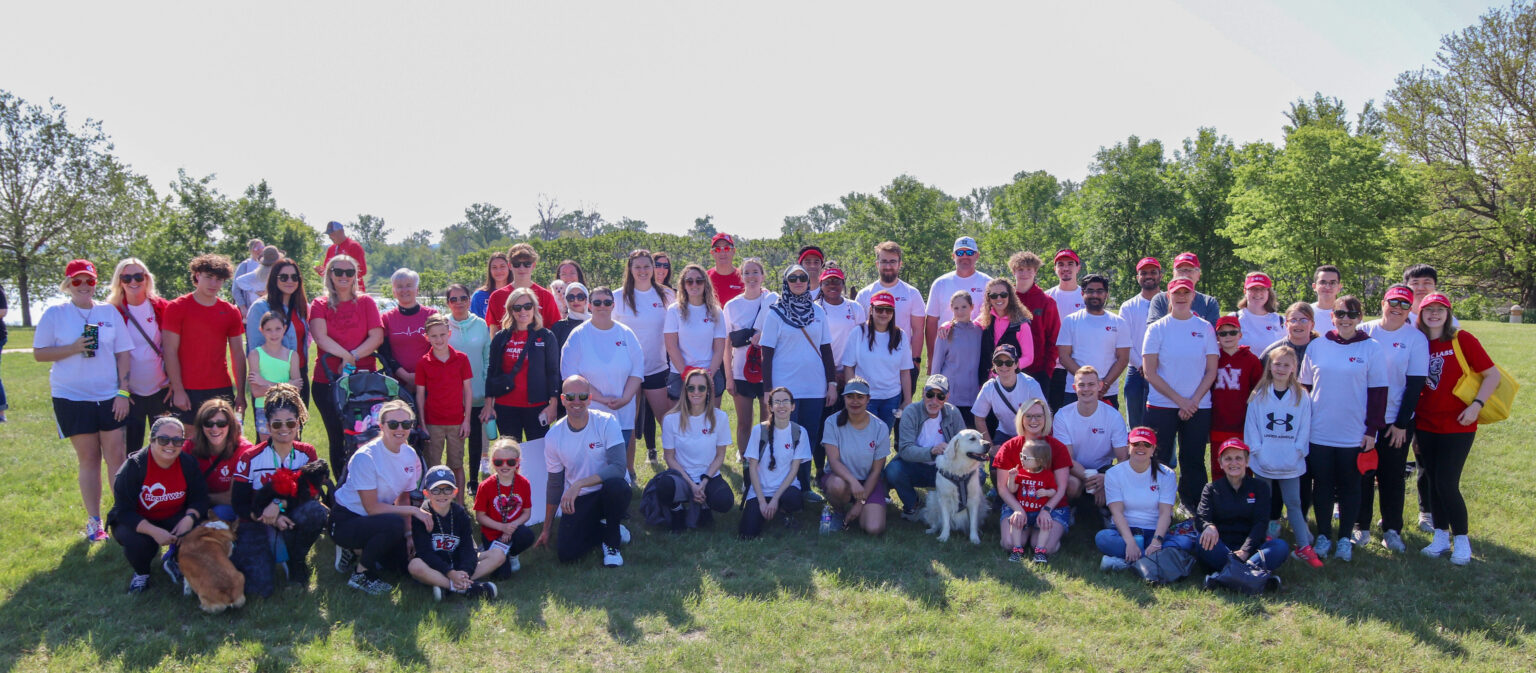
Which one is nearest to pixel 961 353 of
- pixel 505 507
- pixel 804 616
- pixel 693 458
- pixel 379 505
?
pixel 693 458

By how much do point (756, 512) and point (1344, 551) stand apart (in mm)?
4047

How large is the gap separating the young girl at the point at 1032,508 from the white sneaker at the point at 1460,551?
2.53 m

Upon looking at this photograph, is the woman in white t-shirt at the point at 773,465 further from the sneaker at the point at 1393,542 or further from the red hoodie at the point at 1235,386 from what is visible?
the sneaker at the point at 1393,542

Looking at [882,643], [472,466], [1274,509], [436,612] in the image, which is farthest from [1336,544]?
[472,466]

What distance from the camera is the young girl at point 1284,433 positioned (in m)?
5.40

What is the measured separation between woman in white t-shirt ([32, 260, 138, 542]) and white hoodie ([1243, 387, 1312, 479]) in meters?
7.90

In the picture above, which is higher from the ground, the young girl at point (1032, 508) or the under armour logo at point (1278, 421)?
the under armour logo at point (1278, 421)

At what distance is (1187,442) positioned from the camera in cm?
593

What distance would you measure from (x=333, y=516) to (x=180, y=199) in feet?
107

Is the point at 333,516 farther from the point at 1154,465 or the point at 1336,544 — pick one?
the point at 1336,544

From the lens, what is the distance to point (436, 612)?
15.1 feet

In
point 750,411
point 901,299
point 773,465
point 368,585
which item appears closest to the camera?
point 368,585

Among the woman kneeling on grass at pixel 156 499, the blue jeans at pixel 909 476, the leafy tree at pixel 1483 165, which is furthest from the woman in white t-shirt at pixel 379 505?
the leafy tree at pixel 1483 165

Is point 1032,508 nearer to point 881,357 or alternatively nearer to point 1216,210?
point 881,357
